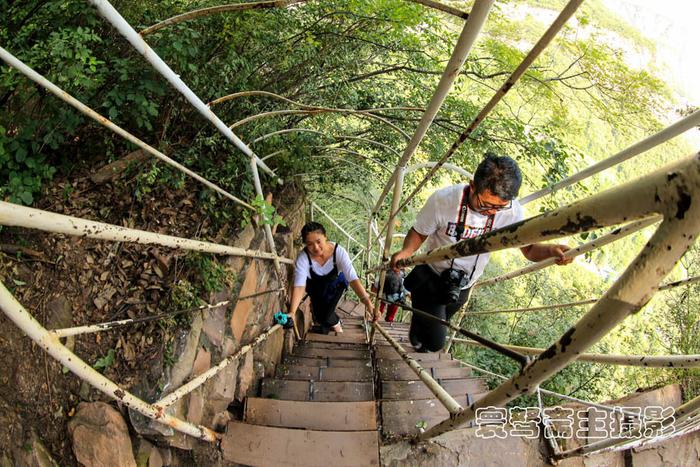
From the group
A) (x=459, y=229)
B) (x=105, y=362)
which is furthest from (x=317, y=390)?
(x=459, y=229)

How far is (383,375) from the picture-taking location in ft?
10.3

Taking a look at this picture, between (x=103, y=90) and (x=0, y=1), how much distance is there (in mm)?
724

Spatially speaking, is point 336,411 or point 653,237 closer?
point 653,237

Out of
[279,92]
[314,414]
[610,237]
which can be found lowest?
[314,414]

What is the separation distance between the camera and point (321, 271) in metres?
3.56

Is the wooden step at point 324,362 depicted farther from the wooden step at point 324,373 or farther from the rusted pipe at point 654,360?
the rusted pipe at point 654,360

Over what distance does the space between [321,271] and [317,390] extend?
1158 mm

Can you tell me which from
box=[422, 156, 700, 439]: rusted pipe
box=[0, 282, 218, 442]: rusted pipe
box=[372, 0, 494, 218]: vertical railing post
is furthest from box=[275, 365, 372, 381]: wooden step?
box=[422, 156, 700, 439]: rusted pipe

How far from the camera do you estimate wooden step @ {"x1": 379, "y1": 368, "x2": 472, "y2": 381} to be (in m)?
→ 3.10

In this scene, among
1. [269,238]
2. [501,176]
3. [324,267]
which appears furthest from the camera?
[324,267]

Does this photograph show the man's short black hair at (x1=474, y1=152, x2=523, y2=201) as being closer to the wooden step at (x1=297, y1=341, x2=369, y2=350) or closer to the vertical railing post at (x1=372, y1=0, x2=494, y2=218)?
the vertical railing post at (x1=372, y1=0, x2=494, y2=218)

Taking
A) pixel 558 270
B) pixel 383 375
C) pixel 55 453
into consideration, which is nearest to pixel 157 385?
pixel 55 453

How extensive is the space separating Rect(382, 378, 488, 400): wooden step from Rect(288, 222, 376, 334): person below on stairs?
0.67m

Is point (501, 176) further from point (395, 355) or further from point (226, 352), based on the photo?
point (395, 355)
